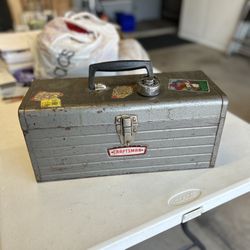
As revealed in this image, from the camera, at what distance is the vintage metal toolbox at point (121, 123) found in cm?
54

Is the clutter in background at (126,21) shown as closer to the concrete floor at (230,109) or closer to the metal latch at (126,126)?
the concrete floor at (230,109)

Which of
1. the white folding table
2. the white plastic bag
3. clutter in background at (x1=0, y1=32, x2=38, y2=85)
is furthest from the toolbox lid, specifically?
clutter in background at (x1=0, y1=32, x2=38, y2=85)

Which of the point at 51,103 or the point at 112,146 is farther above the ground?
the point at 51,103

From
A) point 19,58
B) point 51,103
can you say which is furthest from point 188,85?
point 19,58

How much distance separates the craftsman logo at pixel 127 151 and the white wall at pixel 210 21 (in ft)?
9.93

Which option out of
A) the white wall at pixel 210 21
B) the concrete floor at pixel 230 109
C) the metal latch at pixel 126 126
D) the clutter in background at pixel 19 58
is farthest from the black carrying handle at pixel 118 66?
the white wall at pixel 210 21

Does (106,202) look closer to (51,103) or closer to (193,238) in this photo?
(51,103)

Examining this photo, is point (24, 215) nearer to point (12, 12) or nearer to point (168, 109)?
point (168, 109)

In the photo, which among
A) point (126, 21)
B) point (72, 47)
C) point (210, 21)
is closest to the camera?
point (72, 47)

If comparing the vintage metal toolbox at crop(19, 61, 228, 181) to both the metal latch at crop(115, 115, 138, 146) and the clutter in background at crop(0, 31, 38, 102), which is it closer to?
the metal latch at crop(115, 115, 138, 146)

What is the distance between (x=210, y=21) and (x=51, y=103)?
3323 mm

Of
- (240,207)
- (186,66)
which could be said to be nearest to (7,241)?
(240,207)

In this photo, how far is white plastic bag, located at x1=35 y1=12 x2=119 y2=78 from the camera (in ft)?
3.34

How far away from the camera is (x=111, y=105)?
21.1 inches
